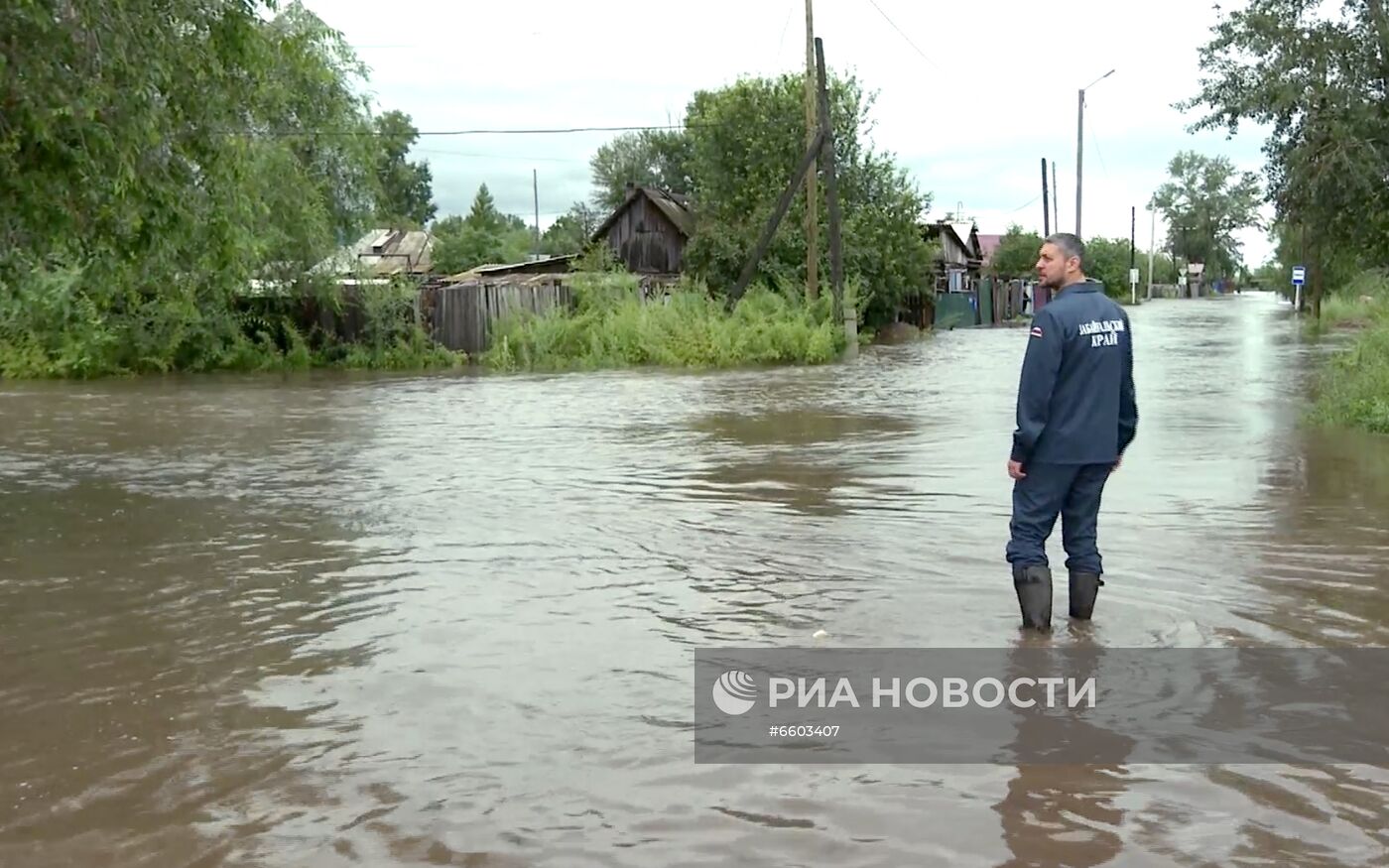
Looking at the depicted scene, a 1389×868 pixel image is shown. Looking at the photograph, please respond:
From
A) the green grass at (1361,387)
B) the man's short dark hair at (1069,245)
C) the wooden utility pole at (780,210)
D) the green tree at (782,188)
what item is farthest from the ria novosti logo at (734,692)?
the green tree at (782,188)

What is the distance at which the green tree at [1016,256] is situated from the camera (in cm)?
7475

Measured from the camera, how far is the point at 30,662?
5.86 m

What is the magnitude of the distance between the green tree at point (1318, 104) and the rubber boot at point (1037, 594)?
66.7ft

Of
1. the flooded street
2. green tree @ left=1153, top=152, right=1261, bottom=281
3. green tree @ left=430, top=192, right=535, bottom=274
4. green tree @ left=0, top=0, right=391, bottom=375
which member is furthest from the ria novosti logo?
green tree @ left=1153, top=152, right=1261, bottom=281

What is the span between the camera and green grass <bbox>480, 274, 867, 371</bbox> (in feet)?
94.0

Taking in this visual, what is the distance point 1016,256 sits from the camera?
7594 centimetres

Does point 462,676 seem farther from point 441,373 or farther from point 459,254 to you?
point 459,254

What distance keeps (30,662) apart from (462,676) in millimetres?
1980

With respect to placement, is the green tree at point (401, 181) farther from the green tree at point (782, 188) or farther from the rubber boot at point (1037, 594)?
the rubber boot at point (1037, 594)

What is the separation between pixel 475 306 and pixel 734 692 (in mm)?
27333

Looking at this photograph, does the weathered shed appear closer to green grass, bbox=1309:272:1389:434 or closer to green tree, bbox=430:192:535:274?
green tree, bbox=430:192:535:274

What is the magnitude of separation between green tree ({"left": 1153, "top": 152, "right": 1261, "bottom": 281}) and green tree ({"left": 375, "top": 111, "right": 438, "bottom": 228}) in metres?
79.1

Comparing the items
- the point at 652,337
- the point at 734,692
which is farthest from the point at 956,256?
the point at 734,692

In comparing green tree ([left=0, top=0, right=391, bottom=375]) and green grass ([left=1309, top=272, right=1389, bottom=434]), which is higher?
green tree ([left=0, top=0, right=391, bottom=375])
